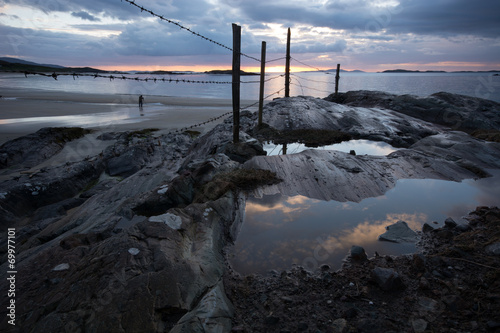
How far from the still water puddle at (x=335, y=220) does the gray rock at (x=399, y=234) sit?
13 cm

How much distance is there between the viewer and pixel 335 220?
5.50m

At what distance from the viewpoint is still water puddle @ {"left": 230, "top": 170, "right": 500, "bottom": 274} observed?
14.6ft

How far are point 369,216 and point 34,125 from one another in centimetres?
2259

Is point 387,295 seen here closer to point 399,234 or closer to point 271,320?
point 271,320

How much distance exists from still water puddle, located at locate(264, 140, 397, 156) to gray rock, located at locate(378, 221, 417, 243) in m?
6.03

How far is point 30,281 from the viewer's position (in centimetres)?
345

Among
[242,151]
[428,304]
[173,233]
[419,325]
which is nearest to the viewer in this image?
[419,325]

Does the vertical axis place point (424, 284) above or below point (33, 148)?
above

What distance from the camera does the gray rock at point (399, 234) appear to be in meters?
4.84

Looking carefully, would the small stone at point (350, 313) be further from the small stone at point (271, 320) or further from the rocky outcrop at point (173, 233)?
the small stone at point (271, 320)

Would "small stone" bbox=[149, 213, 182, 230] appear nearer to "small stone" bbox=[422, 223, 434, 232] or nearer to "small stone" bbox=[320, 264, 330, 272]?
"small stone" bbox=[320, 264, 330, 272]

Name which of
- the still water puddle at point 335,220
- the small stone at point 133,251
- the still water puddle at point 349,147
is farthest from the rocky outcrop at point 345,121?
the small stone at point 133,251

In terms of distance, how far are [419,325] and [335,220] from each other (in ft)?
8.50

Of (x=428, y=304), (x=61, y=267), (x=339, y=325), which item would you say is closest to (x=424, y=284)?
(x=428, y=304)
